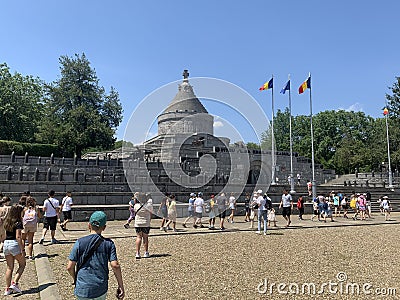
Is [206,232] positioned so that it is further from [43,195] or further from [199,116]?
[199,116]

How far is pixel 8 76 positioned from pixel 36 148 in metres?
23.0

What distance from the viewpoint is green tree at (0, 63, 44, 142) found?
5216 centimetres

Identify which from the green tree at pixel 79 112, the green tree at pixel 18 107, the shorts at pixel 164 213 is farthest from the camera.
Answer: the green tree at pixel 18 107

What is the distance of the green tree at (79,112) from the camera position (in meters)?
44.1

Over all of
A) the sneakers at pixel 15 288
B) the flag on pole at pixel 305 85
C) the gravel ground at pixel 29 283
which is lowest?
the gravel ground at pixel 29 283

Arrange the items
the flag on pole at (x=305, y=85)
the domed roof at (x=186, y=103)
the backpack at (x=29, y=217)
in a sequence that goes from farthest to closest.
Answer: the domed roof at (x=186, y=103)
the flag on pole at (x=305, y=85)
the backpack at (x=29, y=217)

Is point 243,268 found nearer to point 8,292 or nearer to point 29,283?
point 29,283

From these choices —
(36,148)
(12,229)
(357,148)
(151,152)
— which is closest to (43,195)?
(12,229)

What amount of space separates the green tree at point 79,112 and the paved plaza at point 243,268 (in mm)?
31242

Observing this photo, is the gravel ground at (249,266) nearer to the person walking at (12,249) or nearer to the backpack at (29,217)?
the person walking at (12,249)

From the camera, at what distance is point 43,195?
2095 cm

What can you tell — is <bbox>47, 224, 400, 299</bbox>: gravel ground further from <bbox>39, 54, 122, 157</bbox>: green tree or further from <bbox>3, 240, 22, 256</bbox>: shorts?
<bbox>39, 54, 122, 157</bbox>: green tree

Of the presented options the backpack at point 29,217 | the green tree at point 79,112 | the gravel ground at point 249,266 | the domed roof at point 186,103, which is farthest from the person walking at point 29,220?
the domed roof at point 186,103

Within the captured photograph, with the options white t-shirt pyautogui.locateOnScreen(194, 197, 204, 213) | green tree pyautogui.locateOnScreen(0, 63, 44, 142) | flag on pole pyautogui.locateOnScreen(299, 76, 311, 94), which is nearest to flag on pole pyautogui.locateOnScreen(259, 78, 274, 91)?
flag on pole pyautogui.locateOnScreen(299, 76, 311, 94)
